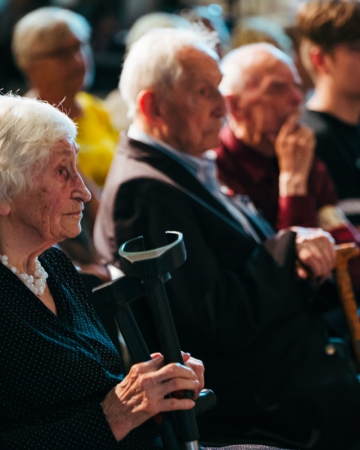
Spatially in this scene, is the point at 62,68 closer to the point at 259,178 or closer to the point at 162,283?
the point at 259,178

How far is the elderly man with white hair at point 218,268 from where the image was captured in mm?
1957

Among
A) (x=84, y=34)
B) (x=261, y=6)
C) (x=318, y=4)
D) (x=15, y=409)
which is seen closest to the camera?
(x=15, y=409)

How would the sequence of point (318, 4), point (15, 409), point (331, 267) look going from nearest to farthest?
point (15, 409)
point (331, 267)
point (318, 4)

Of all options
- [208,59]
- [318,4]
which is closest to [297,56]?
[318,4]

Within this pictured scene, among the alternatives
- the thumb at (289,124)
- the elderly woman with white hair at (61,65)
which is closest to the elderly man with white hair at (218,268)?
the thumb at (289,124)

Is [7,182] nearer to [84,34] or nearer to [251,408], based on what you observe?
[251,408]

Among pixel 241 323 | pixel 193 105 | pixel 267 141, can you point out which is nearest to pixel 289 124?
pixel 267 141

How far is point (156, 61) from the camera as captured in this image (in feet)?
7.22

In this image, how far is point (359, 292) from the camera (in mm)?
2650

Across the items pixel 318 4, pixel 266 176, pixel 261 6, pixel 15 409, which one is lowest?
pixel 261 6

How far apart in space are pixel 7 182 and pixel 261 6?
20.1 ft

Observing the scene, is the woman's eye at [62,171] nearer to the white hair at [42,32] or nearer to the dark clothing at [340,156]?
the dark clothing at [340,156]

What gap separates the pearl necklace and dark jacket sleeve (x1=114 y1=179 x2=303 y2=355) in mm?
445

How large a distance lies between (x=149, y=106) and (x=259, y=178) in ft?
1.97
